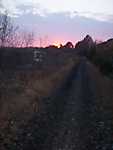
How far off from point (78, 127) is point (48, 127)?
3.53 ft

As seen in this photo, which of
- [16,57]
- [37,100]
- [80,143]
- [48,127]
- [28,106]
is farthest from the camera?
[16,57]

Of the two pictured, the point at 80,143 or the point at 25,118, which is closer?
the point at 80,143

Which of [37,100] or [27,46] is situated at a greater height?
[27,46]

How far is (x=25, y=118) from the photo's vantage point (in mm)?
12883

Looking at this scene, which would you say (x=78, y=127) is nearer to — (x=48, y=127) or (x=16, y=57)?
(x=48, y=127)

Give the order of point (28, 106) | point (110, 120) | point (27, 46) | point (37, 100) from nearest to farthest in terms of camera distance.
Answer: point (110, 120) → point (28, 106) → point (37, 100) → point (27, 46)

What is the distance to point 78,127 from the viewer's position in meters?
12.1

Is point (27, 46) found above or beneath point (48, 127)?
above

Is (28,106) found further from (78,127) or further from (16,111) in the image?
(78,127)

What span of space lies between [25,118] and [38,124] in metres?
0.89

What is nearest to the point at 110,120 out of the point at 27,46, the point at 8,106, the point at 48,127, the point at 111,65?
the point at 48,127

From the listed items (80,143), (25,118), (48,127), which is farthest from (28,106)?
(80,143)

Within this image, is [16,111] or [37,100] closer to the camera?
[16,111]

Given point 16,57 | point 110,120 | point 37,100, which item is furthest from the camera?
point 16,57
